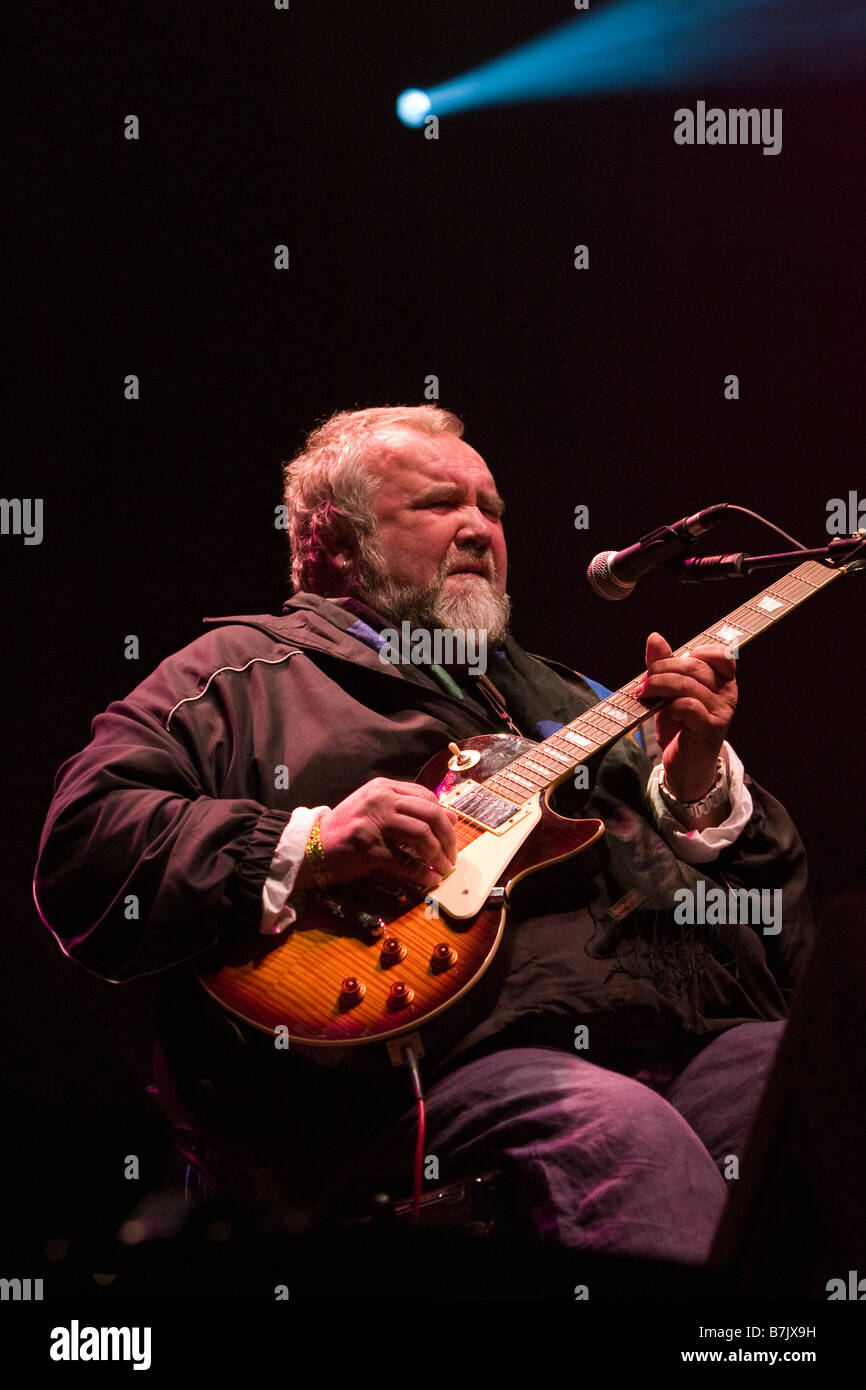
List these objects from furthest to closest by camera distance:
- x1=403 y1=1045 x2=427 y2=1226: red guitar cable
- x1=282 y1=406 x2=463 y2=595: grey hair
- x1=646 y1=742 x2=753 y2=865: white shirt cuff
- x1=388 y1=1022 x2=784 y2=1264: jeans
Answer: x1=282 y1=406 x2=463 y2=595: grey hair
x1=646 y1=742 x2=753 y2=865: white shirt cuff
x1=403 y1=1045 x2=427 y2=1226: red guitar cable
x1=388 y1=1022 x2=784 y2=1264: jeans

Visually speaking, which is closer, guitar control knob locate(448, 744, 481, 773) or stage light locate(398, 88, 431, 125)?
guitar control knob locate(448, 744, 481, 773)

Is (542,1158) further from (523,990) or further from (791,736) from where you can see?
(791,736)

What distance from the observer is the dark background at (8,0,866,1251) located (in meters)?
3.09

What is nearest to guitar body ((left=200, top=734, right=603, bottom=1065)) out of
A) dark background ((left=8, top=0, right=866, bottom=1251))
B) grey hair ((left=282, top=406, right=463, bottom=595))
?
grey hair ((left=282, top=406, right=463, bottom=595))

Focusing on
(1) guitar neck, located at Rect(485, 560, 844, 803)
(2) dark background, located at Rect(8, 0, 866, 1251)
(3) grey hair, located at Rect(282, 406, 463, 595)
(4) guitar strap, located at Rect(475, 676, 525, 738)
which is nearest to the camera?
(1) guitar neck, located at Rect(485, 560, 844, 803)

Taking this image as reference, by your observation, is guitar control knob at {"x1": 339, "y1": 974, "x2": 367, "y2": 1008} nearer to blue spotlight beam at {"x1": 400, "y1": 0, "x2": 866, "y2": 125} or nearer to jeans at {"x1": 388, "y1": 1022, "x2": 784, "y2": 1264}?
jeans at {"x1": 388, "y1": 1022, "x2": 784, "y2": 1264}

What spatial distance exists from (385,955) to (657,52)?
2818 millimetres

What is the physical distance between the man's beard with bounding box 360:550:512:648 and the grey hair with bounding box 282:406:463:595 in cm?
7

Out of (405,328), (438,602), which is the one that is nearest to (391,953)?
(438,602)

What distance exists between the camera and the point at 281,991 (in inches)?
71.7

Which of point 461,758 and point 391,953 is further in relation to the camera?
point 461,758

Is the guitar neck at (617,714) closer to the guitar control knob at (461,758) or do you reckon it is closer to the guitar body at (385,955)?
the guitar control knob at (461,758)

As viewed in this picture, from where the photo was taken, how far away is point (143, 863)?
1854 millimetres

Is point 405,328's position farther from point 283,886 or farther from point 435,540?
point 283,886
